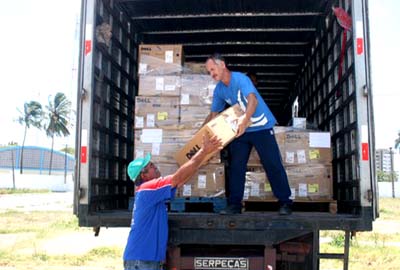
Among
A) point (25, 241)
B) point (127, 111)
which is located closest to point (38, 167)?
point (25, 241)

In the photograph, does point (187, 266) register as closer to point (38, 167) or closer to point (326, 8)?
point (326, 8)

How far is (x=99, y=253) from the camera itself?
10969 mm

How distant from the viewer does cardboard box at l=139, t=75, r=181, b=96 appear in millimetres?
5232

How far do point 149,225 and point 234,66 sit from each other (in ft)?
14.9

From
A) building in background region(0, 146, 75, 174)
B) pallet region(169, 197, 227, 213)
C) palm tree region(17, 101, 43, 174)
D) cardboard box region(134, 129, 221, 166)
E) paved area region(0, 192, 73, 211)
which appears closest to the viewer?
pallet region(169, 197, 227, 213)

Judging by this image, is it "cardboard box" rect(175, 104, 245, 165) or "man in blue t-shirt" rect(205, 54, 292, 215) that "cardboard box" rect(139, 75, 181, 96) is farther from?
"cardboard box" rect(175, 104, 245, 165)

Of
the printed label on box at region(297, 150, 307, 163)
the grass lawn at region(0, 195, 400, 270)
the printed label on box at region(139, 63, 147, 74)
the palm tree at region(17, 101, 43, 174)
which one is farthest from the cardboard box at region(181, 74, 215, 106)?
the palm tree at region(17, 101, 43, 174)

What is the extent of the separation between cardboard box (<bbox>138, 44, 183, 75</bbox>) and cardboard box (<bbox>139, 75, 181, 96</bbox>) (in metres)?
0.09

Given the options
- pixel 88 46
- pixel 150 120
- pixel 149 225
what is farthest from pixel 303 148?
pixel 88 46

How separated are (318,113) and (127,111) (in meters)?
2.46

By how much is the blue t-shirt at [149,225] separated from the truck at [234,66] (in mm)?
219

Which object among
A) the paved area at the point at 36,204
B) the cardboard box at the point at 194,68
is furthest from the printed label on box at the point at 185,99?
the paved area at the point at 36,204

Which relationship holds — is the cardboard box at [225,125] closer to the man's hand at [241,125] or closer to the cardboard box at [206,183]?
the man's hand at [241,125]

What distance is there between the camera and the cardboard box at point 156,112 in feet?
16.9
